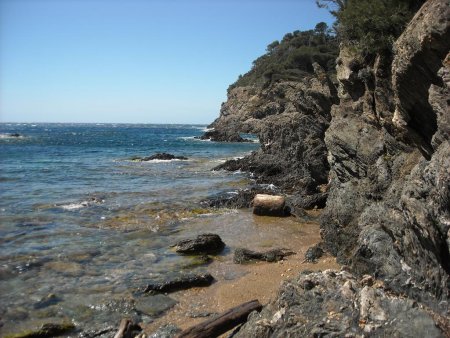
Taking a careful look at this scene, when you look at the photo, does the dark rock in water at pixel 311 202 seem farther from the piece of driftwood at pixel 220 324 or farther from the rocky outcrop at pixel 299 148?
the piece of driftwood at pixel 220 324

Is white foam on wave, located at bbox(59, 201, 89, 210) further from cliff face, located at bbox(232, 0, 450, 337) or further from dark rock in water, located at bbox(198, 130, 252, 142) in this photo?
dark rock in water, located at bbox(198, 130, 252, 142)

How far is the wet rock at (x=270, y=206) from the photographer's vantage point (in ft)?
57.3

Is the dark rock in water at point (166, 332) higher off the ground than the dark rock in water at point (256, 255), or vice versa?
the dark rock in water at point (256, 255)

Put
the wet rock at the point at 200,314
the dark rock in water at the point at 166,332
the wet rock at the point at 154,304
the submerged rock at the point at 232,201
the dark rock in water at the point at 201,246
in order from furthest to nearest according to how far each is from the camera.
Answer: the submerged rock at the point at 232,201 → the dark rock in water at the point at 201,246 → the wet rock at the point at 154,304 → the wet rock at the point at 200,314 → the dark rock in water at the point at 166,332

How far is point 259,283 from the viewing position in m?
10.3

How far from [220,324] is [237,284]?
10.7 feet

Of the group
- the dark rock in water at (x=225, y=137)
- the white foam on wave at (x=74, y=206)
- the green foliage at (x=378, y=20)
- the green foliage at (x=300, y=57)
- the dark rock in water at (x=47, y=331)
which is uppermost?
the green foliage at (x=300, y=57)

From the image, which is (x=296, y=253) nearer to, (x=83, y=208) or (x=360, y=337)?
(x=360, y=337)

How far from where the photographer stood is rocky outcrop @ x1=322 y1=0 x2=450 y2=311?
6.23 metres

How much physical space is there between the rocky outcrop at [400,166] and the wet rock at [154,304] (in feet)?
14.2

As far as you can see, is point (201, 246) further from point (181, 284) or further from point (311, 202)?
point (311, 202)

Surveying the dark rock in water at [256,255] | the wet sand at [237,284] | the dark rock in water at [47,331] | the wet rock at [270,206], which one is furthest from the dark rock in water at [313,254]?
the dark rock in water at [47,331]

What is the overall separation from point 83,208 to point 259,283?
473 inches

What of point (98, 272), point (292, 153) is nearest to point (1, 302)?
point (98, 272)
